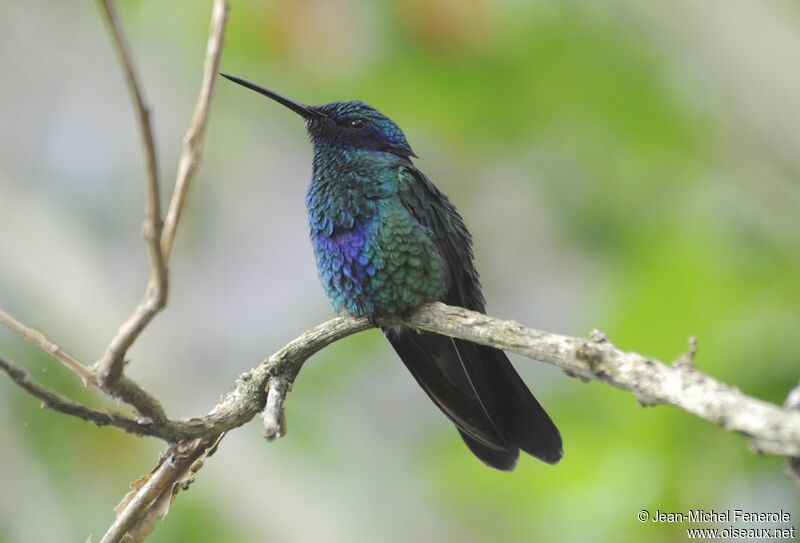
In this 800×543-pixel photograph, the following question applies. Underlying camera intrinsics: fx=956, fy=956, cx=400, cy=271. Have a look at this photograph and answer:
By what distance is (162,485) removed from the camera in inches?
100

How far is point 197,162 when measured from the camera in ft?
5.98

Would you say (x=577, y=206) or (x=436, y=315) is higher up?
(x=577, y=206)

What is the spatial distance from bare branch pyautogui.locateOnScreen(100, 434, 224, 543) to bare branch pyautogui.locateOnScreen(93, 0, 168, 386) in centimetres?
62

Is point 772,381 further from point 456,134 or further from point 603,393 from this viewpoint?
point 456,134

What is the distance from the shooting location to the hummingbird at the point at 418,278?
3.40 meters

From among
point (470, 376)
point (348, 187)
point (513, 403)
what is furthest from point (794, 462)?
point (348, 187)

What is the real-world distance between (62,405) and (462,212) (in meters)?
5.17

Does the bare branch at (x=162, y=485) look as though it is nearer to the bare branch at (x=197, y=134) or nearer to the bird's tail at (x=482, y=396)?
the bare branch at (x=197, y=134)

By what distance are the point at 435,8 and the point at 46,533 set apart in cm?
417

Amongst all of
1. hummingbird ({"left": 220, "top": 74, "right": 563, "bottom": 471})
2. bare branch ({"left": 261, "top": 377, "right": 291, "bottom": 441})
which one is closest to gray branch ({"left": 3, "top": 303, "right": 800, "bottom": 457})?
bare branch ({"left": 261, "top": 377, "right": 291, "bottom": 441})

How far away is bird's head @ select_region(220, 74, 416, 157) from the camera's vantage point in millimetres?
3938

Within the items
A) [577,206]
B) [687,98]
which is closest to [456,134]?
[577,206]

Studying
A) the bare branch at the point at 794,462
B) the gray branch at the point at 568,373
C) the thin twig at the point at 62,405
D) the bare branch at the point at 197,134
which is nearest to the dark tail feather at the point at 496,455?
the gray branch at the point at 568,373

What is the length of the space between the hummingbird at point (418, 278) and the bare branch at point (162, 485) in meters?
1.02
